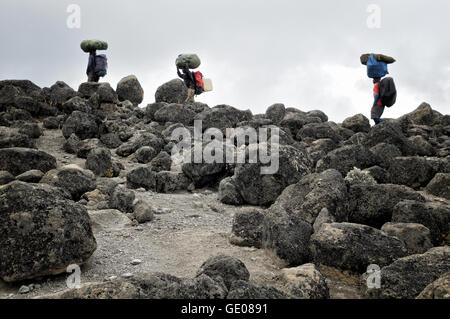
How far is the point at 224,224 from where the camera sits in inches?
472

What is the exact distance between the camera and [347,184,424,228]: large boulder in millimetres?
10938

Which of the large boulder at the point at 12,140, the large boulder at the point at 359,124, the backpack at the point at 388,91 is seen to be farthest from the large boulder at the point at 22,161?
the large boulder at the point at 359,124

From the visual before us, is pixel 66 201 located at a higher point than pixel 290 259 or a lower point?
higher

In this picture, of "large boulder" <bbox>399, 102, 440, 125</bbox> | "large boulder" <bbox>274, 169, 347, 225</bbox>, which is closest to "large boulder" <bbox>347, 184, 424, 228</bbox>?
"large boulder" <bbox>274, 169, 347, 225</bbox>

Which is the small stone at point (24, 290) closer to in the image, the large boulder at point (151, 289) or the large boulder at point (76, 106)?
the large boulder at point (151, 289)

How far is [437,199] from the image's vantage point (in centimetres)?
1379

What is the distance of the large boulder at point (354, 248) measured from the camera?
7.88 metres

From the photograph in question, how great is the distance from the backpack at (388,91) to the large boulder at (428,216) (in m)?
13.6

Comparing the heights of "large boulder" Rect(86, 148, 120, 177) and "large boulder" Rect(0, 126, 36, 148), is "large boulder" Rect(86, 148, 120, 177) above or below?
below

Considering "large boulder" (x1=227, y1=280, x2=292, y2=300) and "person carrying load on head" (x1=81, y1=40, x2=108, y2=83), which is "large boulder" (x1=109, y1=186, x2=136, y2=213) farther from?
"person carrying load on head" (x1=81, y1=40, x2=108, y2=83)

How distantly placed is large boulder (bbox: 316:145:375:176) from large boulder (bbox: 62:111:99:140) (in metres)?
13.7

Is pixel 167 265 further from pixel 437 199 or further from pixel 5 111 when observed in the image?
pixel 5 111

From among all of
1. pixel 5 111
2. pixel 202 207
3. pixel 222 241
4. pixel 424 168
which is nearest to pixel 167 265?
pixel 222 241
